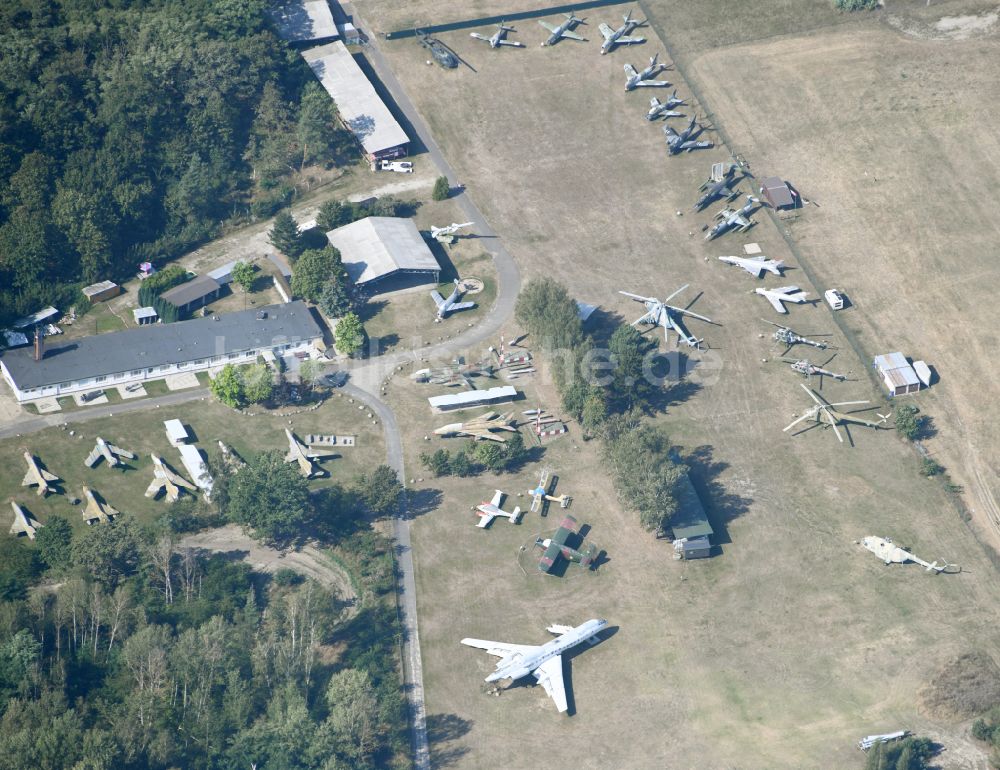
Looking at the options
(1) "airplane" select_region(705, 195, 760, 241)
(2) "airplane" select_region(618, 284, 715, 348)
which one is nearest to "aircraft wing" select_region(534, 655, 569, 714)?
(2) "airplane" select_region(618, 284, 715, 348)

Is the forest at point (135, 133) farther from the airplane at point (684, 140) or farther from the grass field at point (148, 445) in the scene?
the airplane at point (684, 140)

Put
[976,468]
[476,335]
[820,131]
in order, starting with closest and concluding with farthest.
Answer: [976,468] → [476,335] → [820,131]

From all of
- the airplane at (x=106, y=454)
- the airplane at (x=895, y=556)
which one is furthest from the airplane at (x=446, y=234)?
the airplane at (x=895, y=556)

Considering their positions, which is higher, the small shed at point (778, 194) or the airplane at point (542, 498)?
the small shed at point (778, 194)

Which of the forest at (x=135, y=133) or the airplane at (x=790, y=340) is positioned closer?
the airplane at (x=790, y=340)

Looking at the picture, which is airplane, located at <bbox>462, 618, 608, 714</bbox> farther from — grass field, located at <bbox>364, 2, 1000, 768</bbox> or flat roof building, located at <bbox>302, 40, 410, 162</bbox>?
flat roof building, located at <bbox>302, 40, 410, 162</bbox>

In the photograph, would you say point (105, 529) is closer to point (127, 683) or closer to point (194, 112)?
point (127, 683)

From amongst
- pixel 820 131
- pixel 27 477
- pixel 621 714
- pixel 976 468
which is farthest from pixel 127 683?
pixel 820 131

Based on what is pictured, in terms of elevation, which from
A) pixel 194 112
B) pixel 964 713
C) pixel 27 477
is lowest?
pixel 964 713

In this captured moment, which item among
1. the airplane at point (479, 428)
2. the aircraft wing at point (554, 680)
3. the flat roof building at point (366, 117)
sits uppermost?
the flat roof building at point (366, 117)
